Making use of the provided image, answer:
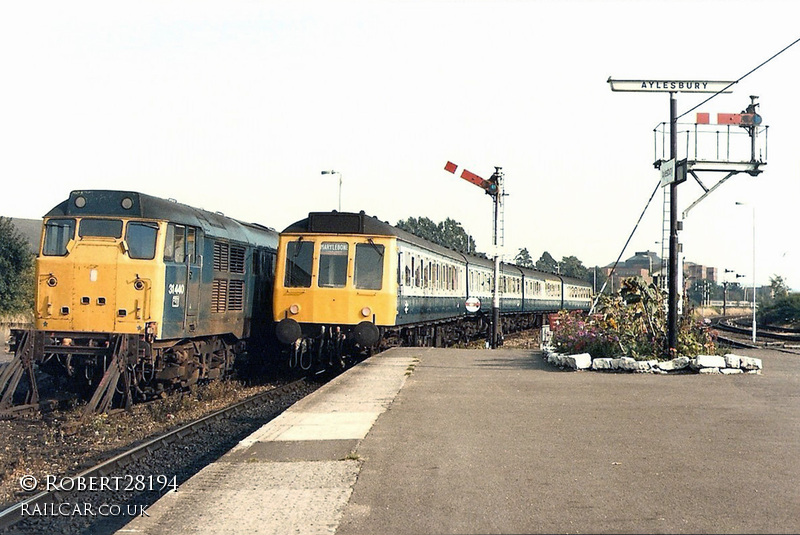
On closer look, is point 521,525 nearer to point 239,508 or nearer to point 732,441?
point 239,508

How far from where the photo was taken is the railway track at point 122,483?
7598 mm

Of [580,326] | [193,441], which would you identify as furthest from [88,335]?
[580,326]

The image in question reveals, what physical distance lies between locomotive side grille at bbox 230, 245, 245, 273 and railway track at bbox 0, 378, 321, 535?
191 inches

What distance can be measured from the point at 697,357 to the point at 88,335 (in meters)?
10.2

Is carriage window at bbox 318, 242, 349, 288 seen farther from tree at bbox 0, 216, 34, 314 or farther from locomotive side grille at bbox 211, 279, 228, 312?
tree at bbox 0, 216, 34, 314

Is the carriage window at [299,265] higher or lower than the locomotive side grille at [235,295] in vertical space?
higher

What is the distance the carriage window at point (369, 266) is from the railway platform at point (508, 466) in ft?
17.5

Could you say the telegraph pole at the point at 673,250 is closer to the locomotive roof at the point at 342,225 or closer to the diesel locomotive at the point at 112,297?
the locomotive roof at the point at 342,225

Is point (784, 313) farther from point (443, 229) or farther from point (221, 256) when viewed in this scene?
point (443, 229)

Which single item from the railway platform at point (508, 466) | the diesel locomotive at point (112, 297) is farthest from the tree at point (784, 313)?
the diesel locomotive at point (112, 297)

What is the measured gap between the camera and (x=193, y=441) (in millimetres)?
11523

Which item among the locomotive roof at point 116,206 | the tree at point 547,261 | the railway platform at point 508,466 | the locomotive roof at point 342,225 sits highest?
the tree at point 547,261

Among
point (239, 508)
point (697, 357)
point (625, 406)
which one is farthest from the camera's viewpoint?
point (697, 357)

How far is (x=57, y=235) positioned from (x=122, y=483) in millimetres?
6373
